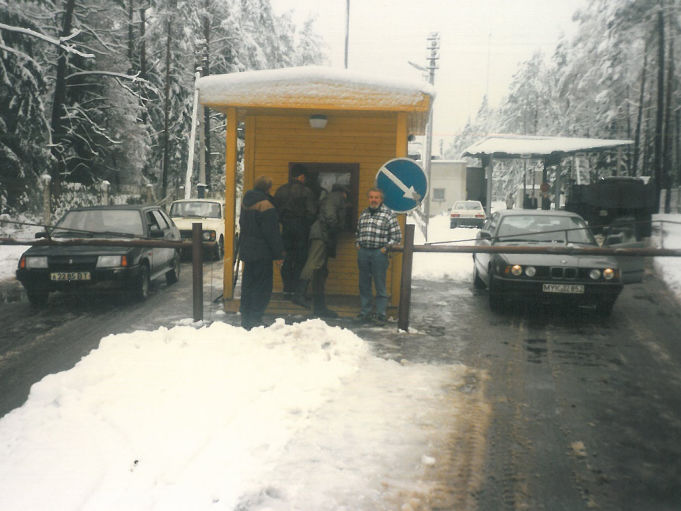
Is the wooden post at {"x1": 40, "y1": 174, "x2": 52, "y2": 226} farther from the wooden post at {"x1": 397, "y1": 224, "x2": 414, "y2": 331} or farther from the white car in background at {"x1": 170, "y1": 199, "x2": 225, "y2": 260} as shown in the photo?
the wooden post at {"x1": 397, "y1": 224, "x2": 414, "y2": 331}

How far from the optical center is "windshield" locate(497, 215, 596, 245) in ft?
33.1

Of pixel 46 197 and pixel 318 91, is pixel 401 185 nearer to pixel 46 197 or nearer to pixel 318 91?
pixel 318 91

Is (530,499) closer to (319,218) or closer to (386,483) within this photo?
(386,483)

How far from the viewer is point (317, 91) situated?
8.45 meters

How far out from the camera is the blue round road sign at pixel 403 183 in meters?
7.96

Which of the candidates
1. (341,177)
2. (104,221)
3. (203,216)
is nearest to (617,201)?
(203,216)

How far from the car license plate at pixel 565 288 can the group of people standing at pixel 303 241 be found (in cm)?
238

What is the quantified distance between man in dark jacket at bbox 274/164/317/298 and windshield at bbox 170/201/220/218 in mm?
7978

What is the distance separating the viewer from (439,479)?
392cm

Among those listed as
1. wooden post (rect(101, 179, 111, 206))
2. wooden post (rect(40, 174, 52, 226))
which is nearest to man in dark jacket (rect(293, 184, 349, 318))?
wooden post (rect(40, 174, 52, 226))

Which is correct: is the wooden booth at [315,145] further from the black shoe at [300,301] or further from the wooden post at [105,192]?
the wooden post at [105,192]

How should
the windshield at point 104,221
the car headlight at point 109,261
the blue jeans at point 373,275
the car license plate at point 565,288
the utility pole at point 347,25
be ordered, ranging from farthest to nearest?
the utility pole at point 347,25 < the windshield at point 104,221 < the car headlight at point 109,261 < the car license plate at point 565,288 < the blue jeans at point 373,275

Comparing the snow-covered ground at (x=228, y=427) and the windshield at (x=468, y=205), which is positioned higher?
the windshield at (x=468, y=205)

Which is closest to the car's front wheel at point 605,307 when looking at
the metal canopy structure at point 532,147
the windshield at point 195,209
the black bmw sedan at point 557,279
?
the black bmw sedan at point 557,279
